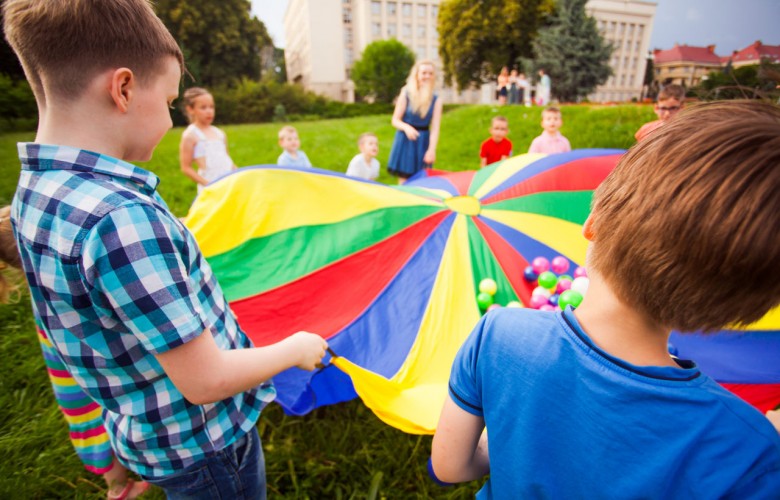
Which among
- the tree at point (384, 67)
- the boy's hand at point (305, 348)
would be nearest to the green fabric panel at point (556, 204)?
the boy's hand at point (305, 348)

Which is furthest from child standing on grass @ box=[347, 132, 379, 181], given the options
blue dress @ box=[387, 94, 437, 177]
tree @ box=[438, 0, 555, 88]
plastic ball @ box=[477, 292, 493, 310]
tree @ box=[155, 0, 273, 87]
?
tree @ box=[155, 0, 273, 87]

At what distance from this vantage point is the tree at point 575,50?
15648mm

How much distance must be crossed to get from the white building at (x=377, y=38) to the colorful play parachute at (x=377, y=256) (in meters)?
35.2

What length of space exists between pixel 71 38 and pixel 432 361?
4.83 ft

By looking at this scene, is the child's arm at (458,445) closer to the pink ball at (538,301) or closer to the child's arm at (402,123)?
the pink ball at (538,301)

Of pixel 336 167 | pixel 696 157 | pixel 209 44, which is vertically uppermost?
pixel 209 44

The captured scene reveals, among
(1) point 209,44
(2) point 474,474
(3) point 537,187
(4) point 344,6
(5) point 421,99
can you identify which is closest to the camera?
(2) point 474,474

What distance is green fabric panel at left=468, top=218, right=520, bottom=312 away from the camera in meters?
2.09

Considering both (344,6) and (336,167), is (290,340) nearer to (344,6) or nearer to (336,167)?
(336,167)

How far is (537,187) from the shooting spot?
2.61 meters

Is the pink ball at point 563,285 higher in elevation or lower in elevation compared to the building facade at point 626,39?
lower

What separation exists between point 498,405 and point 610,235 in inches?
12.7

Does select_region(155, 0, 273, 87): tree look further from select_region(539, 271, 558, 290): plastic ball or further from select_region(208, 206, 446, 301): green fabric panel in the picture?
select_region(539, 271, 558, 290): plastic ball

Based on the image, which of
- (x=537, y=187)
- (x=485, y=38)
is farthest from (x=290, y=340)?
(x=485, y=38)
